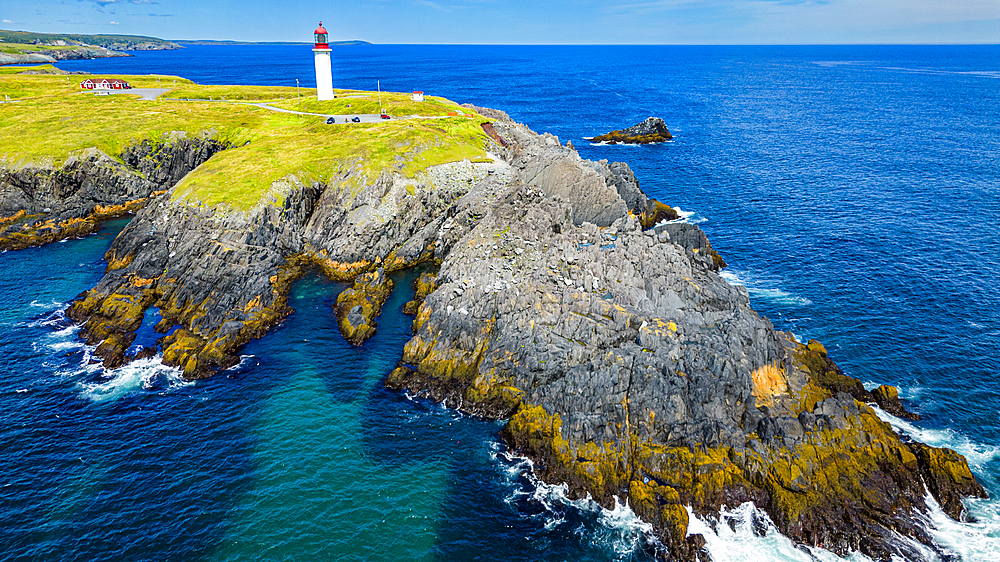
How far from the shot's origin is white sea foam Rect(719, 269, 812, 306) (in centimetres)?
A: 6556

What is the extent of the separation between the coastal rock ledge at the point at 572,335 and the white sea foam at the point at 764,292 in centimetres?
565

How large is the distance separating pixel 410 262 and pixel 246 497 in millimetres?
39758

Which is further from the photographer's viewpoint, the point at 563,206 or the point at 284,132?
the point at 284,132

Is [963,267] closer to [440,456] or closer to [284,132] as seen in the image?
[440,456]

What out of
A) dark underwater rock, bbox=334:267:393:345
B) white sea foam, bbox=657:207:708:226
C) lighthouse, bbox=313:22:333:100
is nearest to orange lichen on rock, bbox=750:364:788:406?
dark underwater rock, bbox=334:267:393:345

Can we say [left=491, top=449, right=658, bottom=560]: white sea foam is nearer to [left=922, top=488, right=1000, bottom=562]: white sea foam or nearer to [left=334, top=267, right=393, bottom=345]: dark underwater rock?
[left=922, top=488, right=1000, bottom=562]: white sea foam

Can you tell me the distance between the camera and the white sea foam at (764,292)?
6556 centimetres

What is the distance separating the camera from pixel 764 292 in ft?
223

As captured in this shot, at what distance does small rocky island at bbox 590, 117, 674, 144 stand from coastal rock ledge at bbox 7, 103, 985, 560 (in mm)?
80028

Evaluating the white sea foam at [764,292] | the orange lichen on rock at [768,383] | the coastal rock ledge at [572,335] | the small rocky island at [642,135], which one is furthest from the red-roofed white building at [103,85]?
the orange lichen on rock at [768,383]

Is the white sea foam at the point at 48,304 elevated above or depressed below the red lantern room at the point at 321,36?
below

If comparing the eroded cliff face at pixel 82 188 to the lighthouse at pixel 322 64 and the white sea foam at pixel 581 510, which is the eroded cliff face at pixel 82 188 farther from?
the white sea foam at pixel 581 510

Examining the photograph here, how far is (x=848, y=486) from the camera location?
3753 cm

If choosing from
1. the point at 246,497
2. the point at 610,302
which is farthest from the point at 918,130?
the point at 246,497
